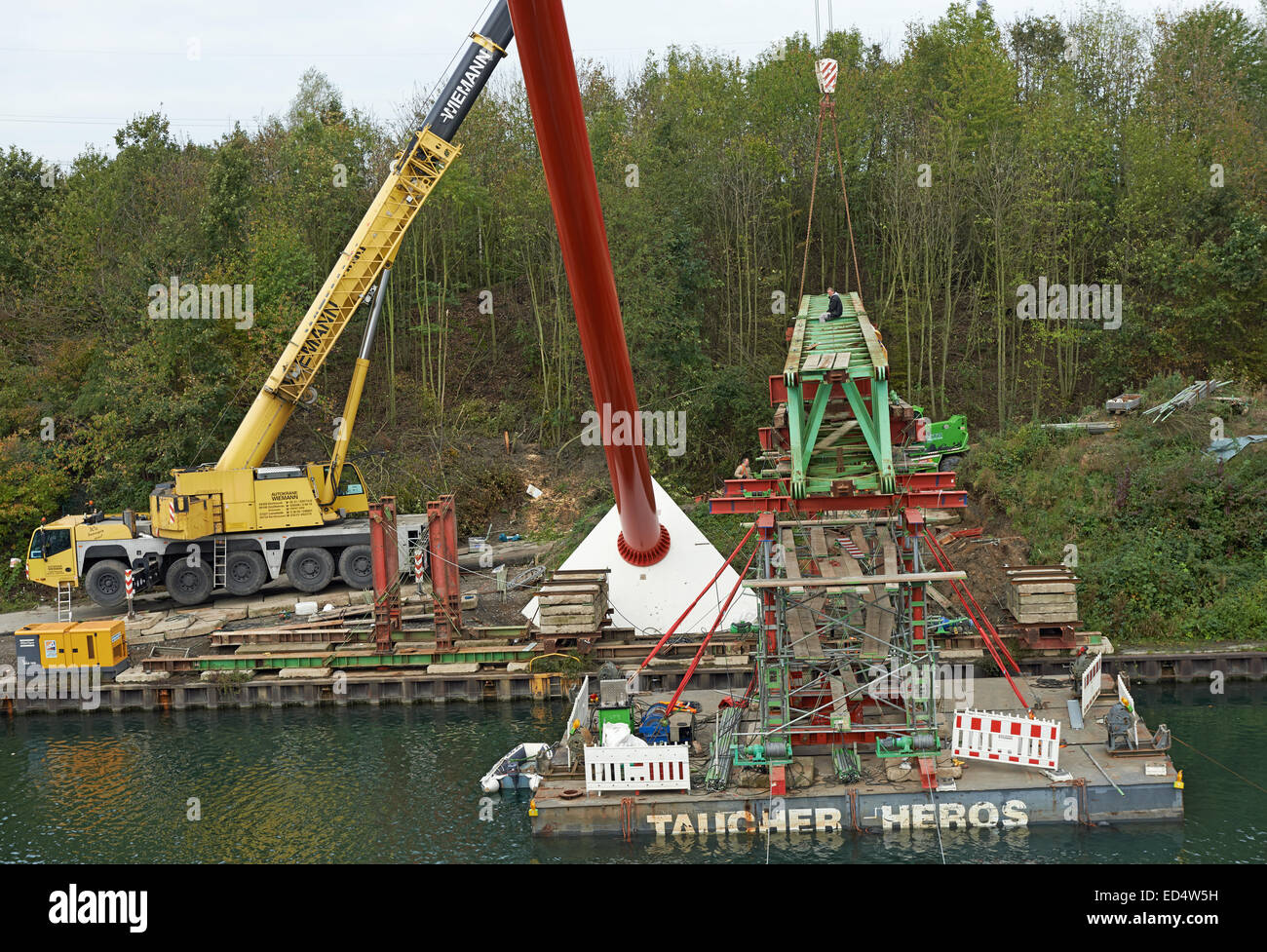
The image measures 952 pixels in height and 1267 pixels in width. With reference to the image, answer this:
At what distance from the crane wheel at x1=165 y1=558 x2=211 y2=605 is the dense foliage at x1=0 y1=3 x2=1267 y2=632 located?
7.14m

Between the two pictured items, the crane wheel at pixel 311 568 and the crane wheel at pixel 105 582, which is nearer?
the crane wheel at pixel 105 582

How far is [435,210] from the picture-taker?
128 feet

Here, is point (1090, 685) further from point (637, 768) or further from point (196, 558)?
point (196, 558)

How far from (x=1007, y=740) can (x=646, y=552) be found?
10.2 meters

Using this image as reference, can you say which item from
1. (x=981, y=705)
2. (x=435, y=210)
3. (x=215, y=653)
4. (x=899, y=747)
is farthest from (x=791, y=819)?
(x=435, y=210)

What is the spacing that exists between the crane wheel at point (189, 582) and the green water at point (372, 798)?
612 centimetres

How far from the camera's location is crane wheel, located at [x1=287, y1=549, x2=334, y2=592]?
27.8 metres

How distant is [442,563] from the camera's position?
22031mm
